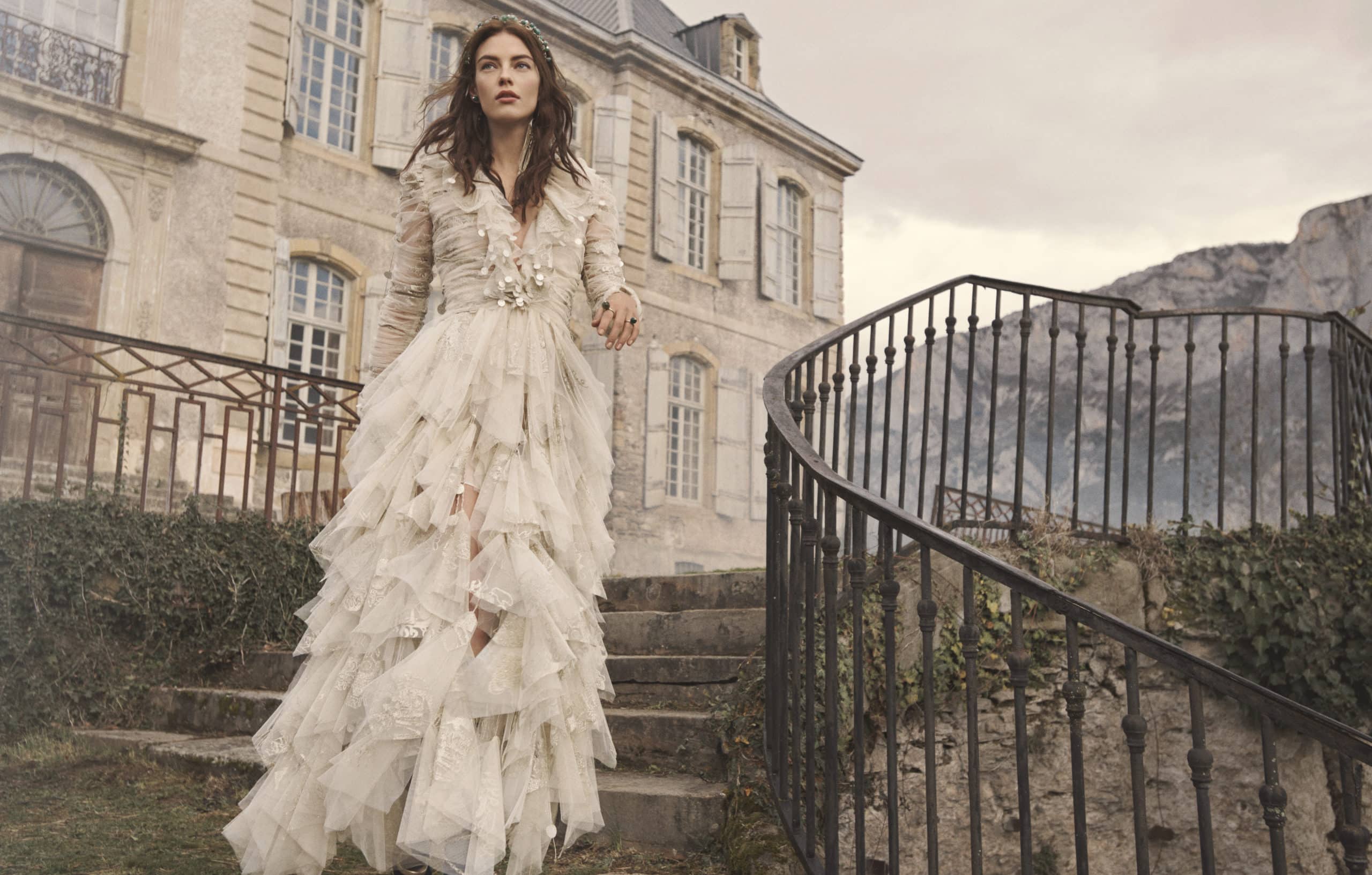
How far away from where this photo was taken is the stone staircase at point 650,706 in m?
2.93

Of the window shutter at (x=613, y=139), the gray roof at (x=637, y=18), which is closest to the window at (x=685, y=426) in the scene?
the window shutter at (x=613, y=139)

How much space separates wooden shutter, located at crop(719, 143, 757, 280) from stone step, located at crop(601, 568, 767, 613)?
35.8 feet

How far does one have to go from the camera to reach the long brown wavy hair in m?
2.27

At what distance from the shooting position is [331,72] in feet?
37.2

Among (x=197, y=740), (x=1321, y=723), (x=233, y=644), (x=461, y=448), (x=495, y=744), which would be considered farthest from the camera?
(x=233, y=644)

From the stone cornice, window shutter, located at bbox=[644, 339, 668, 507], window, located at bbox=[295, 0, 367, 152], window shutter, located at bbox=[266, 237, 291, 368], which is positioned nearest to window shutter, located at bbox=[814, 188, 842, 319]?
window shutter, located at bbox=[644, 339, 668, 507]

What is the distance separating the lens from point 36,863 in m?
2.75

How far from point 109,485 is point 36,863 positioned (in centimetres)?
645

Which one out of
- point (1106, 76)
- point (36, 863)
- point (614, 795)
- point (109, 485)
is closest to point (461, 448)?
point (614, 795)

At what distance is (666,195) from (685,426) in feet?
10.6

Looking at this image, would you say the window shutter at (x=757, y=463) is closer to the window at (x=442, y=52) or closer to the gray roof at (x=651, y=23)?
the gray roof at (x=651, y=23)

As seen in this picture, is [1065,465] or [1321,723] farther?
[1065,465]

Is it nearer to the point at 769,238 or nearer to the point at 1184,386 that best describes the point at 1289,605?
the point at 769,238

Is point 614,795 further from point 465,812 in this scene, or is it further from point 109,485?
point 109,485
